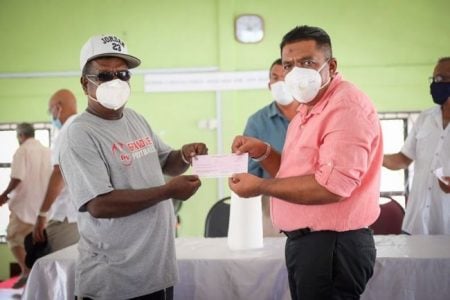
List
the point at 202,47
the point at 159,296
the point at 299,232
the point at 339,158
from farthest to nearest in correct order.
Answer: the point at 202,47, the point at 159,296, the point at 299,232, the point at 339,158

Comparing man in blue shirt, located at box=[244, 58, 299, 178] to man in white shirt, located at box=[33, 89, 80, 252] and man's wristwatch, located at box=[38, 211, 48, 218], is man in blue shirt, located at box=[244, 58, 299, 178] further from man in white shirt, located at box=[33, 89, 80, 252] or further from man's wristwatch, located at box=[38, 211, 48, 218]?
man's wristwatch, located at box=[38, 211, 48, 218]

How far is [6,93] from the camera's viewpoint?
573cm

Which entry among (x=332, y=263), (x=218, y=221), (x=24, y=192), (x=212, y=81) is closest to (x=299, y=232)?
(x=332, y=263)

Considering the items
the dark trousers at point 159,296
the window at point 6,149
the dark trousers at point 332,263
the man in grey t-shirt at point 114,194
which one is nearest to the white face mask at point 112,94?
the man in grey t-shirt at point 114,194

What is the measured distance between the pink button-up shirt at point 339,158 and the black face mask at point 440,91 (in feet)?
5.80

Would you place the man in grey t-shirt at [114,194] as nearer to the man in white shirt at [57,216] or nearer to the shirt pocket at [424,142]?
the man in white shirt at [57,216]

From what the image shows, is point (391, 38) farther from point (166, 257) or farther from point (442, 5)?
point (166, 257)

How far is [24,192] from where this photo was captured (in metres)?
4.95

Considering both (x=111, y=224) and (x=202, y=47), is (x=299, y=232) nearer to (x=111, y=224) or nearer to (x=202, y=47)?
(x=111, y=224)

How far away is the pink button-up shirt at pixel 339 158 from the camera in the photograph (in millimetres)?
1419

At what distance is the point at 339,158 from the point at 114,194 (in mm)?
723

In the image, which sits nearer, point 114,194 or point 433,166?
point 114,194

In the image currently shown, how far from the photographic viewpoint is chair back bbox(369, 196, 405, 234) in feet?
10.6

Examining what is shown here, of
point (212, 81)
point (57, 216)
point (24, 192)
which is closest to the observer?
point (57, 216)
